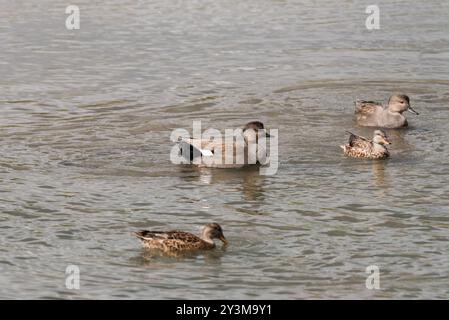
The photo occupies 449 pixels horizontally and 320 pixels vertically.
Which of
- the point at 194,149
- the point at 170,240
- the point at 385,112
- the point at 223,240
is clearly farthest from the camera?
the point at 385,112

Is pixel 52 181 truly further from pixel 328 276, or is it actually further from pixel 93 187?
pixel 328 276

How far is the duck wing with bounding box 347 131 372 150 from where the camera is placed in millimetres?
15893

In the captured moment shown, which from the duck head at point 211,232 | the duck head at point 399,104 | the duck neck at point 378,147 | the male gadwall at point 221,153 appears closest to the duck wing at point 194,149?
the male gadwall at point 221,153

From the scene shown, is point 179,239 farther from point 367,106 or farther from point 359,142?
point 367,106

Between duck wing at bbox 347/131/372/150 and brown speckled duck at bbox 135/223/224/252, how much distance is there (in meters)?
4.20

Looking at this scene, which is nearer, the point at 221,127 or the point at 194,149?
the point at 194,149

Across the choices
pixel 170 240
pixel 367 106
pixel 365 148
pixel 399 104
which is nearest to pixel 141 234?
pixel 170 240

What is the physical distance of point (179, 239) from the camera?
12.0 m

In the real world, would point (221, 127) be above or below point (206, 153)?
above

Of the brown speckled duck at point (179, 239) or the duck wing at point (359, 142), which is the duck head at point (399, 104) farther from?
the brown speckled duck at point (179, 239)

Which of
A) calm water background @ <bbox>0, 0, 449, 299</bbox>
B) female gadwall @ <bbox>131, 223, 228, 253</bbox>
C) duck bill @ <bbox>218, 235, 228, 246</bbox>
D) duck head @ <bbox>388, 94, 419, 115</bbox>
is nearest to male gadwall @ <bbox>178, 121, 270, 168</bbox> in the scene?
calm water background @ <bbox>0, 0, 449, 299</bbox>

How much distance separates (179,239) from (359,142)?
15.1 ft

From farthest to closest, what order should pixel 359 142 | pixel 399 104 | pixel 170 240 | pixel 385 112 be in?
pixel 385 112, pixel 399 104, pixel 359 142, pixel 170 240

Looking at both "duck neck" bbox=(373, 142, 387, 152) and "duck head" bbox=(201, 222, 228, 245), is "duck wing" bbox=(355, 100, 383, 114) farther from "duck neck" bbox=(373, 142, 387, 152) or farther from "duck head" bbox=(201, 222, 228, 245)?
"duck head" bbox=(201, 222, 228, 245)
